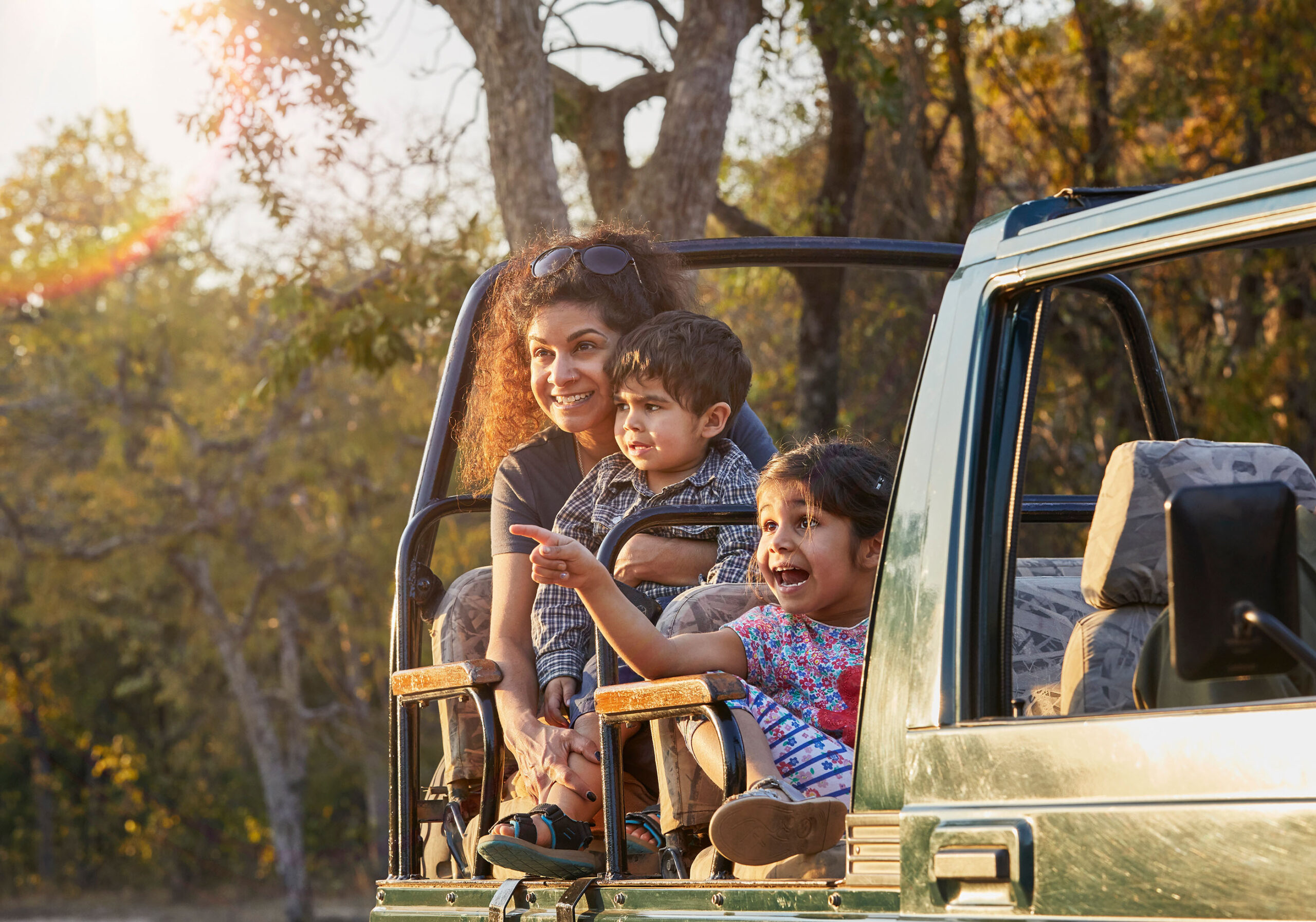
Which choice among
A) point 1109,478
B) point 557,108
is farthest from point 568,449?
point 557,108

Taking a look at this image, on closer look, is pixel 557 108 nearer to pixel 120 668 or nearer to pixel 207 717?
pixel 207 717

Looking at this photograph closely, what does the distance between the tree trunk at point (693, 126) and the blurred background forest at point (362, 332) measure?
2 cm

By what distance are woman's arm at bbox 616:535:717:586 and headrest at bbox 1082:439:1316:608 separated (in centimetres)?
123

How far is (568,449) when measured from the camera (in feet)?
12.0

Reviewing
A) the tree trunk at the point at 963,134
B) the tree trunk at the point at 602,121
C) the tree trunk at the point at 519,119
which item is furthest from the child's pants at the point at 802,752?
the tree trunk at the point at 963,134

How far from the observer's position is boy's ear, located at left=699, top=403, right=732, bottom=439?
3.29 meters

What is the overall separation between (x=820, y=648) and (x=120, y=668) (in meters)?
29.8

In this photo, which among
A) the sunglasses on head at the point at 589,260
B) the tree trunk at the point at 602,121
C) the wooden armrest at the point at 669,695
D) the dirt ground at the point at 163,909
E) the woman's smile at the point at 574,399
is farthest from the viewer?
the dirt ground at the point at 163,909

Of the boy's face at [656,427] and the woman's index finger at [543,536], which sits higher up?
the boy's face at [656,427]

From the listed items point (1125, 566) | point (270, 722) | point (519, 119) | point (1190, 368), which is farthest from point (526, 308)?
point (270, 722)

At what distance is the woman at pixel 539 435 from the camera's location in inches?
126

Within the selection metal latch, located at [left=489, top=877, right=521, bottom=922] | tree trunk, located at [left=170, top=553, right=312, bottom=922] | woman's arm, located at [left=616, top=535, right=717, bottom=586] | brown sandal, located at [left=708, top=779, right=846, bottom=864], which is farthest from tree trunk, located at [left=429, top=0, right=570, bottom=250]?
tree trunk, located at [left=170, top=553, right=312, bottom=922]

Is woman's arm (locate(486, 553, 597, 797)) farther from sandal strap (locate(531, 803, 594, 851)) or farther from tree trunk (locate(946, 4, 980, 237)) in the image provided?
tree trunk (locate(946, 4, 980, 237))

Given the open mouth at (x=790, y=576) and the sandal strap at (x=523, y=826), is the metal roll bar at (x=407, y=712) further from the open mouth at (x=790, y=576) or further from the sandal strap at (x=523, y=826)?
the open mouth at (x=790, y=576)
